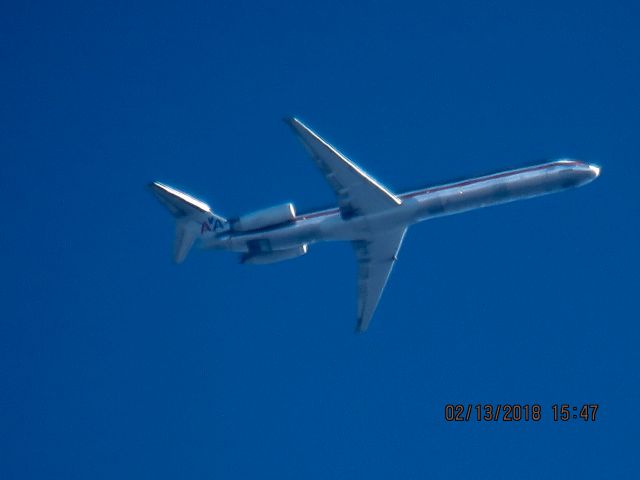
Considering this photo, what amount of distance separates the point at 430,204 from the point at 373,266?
618cm

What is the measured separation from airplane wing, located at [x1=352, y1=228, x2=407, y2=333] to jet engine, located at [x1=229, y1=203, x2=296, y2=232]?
16.3 feet

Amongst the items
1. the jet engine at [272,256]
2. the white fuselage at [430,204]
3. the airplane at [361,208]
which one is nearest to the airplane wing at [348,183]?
the airplane at [361,208]

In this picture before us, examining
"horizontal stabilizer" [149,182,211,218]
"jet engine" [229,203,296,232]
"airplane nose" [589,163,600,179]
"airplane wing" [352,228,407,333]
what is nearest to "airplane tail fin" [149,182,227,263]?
"horizontal stabilizer" [149,182,211,218]

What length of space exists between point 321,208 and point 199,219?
807cm

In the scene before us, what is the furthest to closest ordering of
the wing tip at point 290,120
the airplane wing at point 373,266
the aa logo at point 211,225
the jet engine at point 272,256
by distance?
the aa logo at point 211,225
the airplane wing at point 373,266
the jet engine at point 272,256
the wing tip at point 290,120

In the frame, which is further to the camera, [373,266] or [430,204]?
[373,266]

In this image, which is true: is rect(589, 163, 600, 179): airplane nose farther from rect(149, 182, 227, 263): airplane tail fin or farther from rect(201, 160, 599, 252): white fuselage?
Result: rect(149, 182, 227, 263): airplane tail fin

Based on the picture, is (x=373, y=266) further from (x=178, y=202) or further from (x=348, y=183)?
(x=178, y=202)

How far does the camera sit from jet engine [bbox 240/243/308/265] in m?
46.3

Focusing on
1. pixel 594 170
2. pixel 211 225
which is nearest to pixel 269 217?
pixel 211 225

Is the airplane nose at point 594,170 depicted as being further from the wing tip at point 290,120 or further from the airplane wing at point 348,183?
the wing tip at point 290,120

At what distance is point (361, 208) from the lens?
44.3 meters

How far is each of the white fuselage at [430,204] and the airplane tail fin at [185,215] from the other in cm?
324

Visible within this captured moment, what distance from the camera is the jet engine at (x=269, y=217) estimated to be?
147 ft
